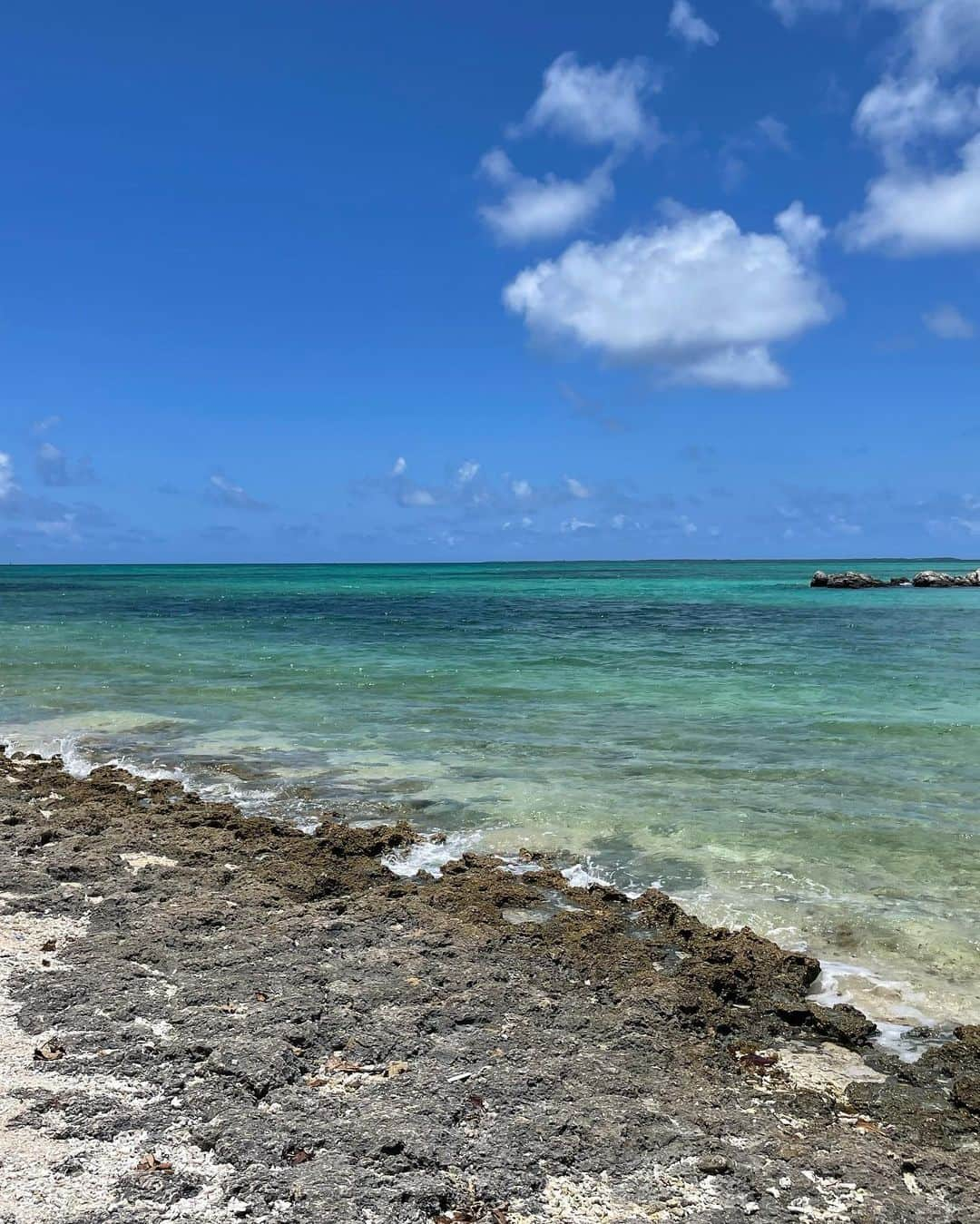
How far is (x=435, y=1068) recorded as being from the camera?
15.0 ft

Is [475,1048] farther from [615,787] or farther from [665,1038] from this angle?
[615,787]

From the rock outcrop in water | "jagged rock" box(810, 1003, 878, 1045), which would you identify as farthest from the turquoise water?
the rock outcrop in water

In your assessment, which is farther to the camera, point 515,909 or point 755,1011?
point 515,909

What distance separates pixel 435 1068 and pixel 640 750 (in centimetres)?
880

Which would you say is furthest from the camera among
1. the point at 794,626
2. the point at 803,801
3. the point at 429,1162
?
the point at 794,626

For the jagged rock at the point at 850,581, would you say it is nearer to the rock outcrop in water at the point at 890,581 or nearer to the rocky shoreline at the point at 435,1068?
the rock outcrop in water at the point at 890,581

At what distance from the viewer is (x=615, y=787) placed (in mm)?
10922

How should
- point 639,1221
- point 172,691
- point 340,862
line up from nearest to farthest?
point 639,1221 < point 340,862 < point 172,691

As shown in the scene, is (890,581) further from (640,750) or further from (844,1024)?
(844,1024)

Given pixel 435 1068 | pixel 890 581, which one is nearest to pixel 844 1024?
pixel 435 1068

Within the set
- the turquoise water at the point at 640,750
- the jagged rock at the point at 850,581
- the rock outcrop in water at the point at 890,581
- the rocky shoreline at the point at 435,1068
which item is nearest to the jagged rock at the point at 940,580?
the rock outcrop in water at the point at 890,581

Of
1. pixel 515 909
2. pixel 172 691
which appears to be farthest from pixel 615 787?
pixel 172 691

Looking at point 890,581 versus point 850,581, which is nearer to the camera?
point 850,581

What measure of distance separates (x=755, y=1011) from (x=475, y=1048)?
1866mm
